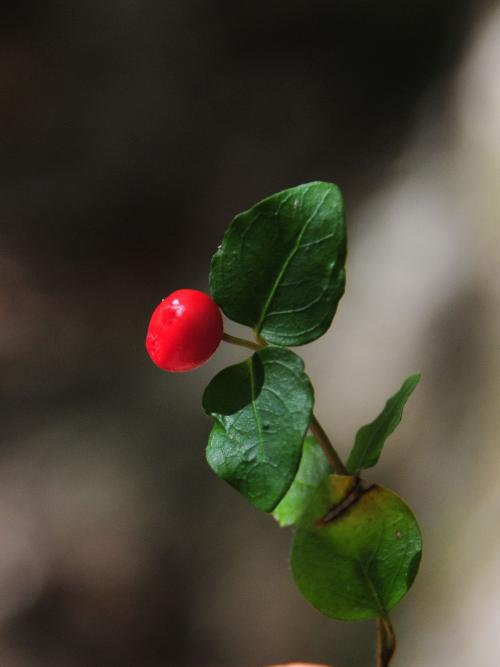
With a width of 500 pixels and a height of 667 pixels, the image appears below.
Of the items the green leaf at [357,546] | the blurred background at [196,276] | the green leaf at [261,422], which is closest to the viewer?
the green leaf at [261,422]

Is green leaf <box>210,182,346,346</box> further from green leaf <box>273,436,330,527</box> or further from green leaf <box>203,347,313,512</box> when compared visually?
green leaf <box>273,436,330,527</box>

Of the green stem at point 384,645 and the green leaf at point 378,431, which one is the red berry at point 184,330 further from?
the green stem at point 384,645

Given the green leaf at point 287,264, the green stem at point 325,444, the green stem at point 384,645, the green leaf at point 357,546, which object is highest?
the green leaf at point 287,264

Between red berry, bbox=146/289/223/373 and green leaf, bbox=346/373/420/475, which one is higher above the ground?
red berry, bbox=146/289/223/373

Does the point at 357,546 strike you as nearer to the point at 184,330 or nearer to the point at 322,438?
the point at 322,438

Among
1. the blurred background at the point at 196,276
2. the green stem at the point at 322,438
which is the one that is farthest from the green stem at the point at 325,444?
the blurred background at the point at 196,276

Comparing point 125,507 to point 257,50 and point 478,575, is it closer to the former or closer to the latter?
point 478,575

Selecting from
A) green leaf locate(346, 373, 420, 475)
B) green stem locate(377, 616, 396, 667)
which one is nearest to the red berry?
green leaf locate(346, 373, 420, 475)
